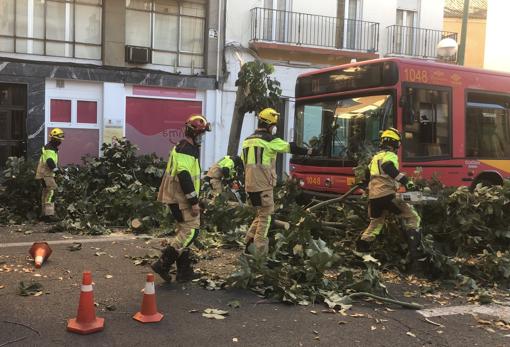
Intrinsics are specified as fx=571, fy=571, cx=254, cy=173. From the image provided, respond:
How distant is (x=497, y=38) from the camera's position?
25922 millimetres

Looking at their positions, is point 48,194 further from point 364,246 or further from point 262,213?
point 364,246

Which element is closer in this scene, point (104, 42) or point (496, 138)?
point (496, 138)

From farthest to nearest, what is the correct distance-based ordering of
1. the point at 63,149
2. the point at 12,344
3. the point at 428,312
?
the point at 63,149, the point at 428,312, the point at 12,344

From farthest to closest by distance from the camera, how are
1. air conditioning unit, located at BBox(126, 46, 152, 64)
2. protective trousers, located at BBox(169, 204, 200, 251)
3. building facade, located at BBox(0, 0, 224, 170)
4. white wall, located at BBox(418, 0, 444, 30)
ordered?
white wall, located at BBox(418, 0, 444, 30), air conditioning unit, located at BBox(126, 46, 152, 64), building facade, located at BBox(0, 0, 224, 170), protective trousers, located at BBox(169, 204, 200, 251)

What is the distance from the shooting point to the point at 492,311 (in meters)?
5.66

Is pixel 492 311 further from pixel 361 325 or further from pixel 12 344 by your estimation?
pixel 12 344

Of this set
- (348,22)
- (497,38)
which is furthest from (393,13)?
(497,38)

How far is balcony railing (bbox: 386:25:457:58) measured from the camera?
66.1ft

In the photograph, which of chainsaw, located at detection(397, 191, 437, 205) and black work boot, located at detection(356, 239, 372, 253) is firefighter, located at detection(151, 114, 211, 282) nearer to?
black work boot, located at detection(356, 239, 372, 253)

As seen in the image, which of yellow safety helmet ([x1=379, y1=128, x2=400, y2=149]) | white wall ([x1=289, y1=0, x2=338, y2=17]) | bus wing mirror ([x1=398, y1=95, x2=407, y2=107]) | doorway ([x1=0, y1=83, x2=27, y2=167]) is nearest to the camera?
yellow safety helmet ([x1=379, y1=128, x2=400, y2=149])

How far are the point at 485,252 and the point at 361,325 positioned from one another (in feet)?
8.71

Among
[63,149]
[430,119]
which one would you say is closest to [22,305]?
[430,119]

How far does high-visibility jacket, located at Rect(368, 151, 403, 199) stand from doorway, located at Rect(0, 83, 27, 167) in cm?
1156

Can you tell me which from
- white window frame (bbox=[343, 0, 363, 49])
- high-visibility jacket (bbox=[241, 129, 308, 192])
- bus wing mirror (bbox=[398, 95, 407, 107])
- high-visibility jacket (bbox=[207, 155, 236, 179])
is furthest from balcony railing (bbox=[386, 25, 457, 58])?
high-visibility jacket (bbox=[207, 155, 236, 179])
